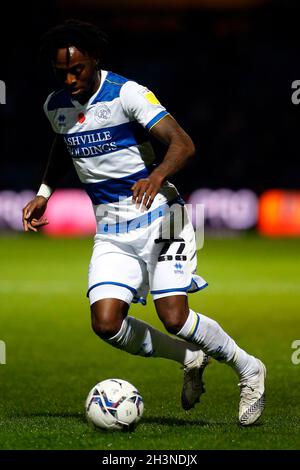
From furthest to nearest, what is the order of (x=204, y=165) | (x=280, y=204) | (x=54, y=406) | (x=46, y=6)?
(x=46, y=6)
(x=204, y=165)
(x=280, y=204)
(x=54, y=406)

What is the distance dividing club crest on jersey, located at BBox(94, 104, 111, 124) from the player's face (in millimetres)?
111

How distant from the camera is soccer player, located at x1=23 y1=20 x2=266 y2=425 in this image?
4.90 m

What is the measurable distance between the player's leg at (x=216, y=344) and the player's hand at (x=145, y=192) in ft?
2.32

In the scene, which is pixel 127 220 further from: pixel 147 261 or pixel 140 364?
pixel 140 364

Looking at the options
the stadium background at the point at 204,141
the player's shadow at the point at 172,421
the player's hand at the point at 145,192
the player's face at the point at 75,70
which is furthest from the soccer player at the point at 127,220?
the stadium background at the point at 204,141

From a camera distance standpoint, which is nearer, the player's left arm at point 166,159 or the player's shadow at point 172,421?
the player's left arm at point 166,159

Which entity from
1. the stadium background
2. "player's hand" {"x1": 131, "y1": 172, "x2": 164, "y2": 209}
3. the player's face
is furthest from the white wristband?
the stadium background

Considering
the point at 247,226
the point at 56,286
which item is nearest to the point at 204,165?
the point at 247,226

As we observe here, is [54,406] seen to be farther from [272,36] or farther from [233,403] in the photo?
[272,36]

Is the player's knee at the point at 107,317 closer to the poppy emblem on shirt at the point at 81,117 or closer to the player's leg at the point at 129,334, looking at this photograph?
the player's leg at the point at 129,334

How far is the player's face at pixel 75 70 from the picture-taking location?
485 cm

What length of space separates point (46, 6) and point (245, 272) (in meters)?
12.5

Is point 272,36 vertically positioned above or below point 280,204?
above

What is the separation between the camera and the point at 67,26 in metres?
4.88
